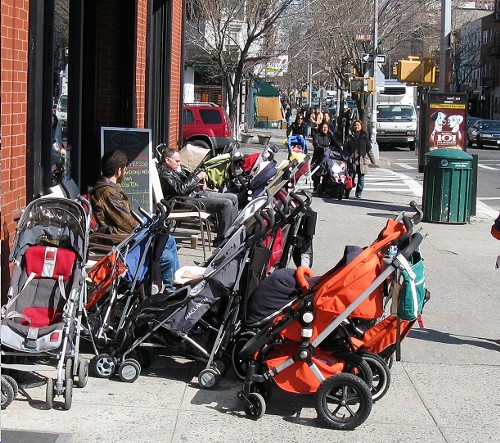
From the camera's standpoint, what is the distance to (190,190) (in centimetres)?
1138

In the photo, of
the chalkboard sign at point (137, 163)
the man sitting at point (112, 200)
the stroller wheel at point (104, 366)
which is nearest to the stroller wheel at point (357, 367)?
the stroller wheel at point (104, 366)

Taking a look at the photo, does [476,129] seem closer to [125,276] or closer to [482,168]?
[482,168]

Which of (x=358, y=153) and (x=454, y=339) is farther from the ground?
Result: (x=358, y=153)

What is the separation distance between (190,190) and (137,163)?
2.57 feet

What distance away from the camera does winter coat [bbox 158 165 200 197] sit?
37.3 ft

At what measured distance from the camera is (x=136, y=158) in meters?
11.1

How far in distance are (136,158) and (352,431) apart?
21.1 ft

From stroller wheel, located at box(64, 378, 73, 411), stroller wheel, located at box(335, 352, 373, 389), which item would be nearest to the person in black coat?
stroller wheel, located at box(335, 352, 373, 389)

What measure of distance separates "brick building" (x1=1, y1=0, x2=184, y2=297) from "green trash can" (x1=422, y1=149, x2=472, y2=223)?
14.7 ft

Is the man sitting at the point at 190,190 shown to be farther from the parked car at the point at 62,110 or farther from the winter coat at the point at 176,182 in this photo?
the parked car at the point at 62,110

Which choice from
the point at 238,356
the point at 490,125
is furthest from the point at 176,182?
the point at 490,125

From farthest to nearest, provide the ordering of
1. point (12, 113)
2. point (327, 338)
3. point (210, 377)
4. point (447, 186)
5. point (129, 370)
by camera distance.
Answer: point (447, 186) → point (12, 113) → point (129, 370) → point (210, 377) → point (327, 338)

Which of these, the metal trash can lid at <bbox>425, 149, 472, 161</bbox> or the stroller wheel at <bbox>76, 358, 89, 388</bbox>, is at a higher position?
the metal trash can lid at <bbox>425, 149, 472, 161</bbox>

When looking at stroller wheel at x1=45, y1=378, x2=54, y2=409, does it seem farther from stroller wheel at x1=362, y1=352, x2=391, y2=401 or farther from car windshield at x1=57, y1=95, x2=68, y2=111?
car windshield at x1=57, y1=95, x2=68, y2=111
